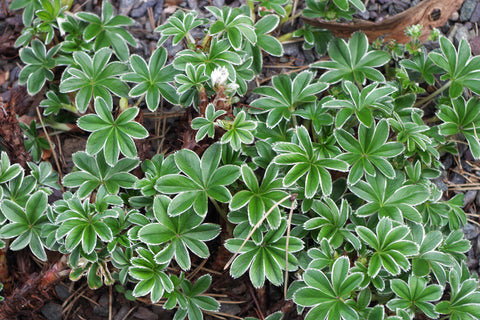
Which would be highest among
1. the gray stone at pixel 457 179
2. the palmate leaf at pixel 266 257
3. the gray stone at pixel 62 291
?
the palmate leaf at pixel 266 257

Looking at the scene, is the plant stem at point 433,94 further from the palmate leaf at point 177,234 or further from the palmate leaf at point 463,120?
the palmate leaf at point 177,234

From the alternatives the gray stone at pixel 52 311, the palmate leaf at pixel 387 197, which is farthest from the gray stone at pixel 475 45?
the gray stone at pixel 52 311

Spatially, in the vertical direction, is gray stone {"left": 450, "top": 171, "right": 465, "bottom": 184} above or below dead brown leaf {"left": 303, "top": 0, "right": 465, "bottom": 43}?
below

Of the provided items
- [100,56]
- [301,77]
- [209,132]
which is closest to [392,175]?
[301,77]

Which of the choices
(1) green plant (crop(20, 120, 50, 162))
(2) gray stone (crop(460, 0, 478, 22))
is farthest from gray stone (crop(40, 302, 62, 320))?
(2) gray stone (crop(460, 0, 478, 22))

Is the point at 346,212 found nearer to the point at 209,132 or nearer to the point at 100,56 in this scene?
the point at 209,132

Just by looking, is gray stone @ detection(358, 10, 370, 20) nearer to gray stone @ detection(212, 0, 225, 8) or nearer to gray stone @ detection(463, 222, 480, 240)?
gray stone @ detection(212, 0, 225, 8)
